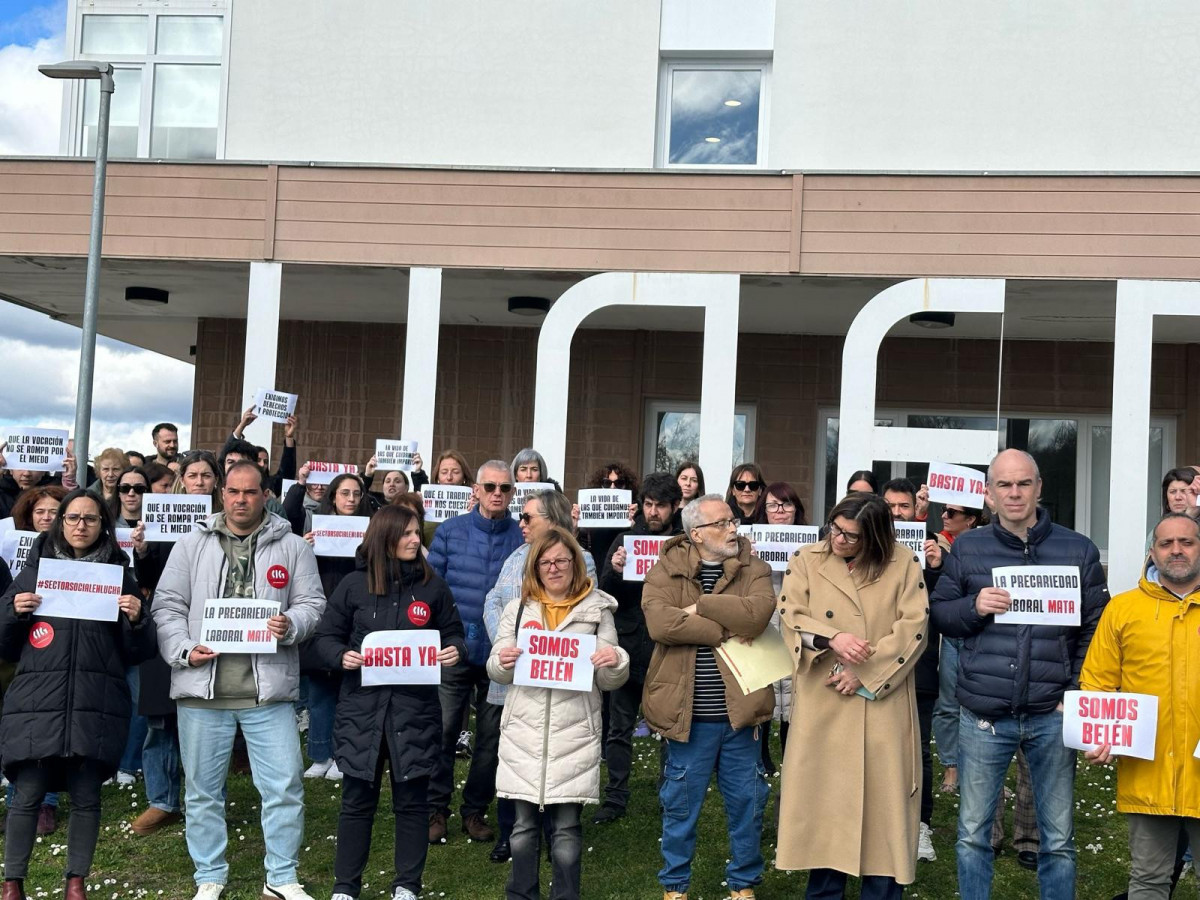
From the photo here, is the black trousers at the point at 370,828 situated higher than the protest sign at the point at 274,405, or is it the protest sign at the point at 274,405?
the protest sign at the point at 274,405

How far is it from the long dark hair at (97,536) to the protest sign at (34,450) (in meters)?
2.83

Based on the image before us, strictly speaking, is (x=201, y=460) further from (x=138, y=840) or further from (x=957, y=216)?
(x=957, y=216)

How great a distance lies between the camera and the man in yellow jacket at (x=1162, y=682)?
15.4 feet

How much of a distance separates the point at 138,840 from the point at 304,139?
796 cm

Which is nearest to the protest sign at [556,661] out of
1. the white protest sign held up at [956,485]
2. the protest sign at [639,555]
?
the protest sign at [639,555]

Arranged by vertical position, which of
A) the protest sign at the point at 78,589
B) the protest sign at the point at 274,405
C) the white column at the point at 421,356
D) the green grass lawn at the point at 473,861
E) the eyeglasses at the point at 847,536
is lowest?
the green grass lawn at the point at 473,861

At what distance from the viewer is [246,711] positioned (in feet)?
18.1

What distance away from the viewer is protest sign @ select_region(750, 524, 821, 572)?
6738mm

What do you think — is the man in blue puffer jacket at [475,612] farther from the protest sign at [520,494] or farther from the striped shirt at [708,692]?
the striped shirt at [708,692]

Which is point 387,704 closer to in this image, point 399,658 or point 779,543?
point 399,658

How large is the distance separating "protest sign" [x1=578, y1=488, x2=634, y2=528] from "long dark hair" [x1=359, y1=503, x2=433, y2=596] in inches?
88.8

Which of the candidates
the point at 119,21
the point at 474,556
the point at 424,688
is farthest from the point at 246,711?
the point at 119,21

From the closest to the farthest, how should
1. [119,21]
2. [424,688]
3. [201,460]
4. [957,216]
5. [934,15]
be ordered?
[424,688]
[201,460]
[957,216]
[934,15]
[119,21]

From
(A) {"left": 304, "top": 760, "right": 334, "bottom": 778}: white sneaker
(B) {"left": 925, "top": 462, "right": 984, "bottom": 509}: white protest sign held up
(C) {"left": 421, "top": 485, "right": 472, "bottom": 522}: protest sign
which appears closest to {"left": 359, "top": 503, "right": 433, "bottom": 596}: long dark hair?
(C) {"left": 421, "top": 485, "right": 472, "bottom": 522}: protest sign
